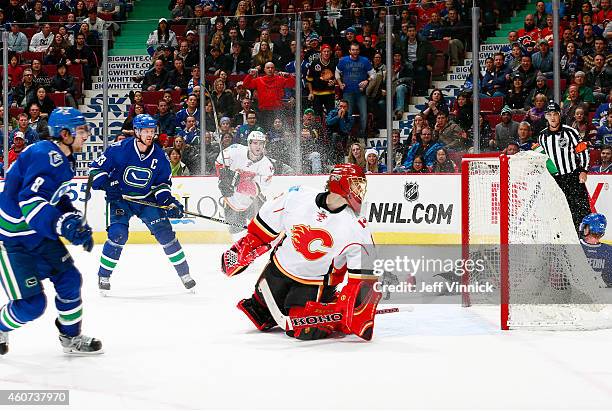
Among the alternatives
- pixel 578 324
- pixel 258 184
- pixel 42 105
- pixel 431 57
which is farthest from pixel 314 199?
pixel 42 105

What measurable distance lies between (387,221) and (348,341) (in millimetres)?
4602

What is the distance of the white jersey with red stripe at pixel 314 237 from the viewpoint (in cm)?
462

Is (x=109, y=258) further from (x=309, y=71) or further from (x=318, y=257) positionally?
(x=309, y=71)

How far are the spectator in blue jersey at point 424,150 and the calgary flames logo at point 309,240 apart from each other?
4676mm

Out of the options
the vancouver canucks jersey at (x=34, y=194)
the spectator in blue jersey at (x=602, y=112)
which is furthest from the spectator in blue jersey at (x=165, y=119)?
the vancouver canucks jersey at (x=34, y=194)

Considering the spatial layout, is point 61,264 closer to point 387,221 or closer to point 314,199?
point 314,199

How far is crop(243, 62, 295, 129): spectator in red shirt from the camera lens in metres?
9.95

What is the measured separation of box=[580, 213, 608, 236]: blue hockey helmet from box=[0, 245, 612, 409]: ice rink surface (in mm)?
1097

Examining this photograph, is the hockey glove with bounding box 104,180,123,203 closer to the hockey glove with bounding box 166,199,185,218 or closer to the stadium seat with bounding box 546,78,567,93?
the hockey glove with bounding box 166,199,185,218

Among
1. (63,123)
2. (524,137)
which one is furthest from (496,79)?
(63,123)

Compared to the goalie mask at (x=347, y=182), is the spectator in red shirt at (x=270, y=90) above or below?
above

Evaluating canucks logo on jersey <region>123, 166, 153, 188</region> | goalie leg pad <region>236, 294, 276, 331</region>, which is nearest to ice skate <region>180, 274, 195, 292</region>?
canucks logo on jersey <region>123, 166, 153, 188</region>

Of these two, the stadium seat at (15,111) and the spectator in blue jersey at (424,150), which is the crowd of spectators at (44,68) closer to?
the stadium seat at (15,111)

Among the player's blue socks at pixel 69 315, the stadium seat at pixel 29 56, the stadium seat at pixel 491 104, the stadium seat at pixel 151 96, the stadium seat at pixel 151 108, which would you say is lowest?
the player's blue socks at pixel 69 315
